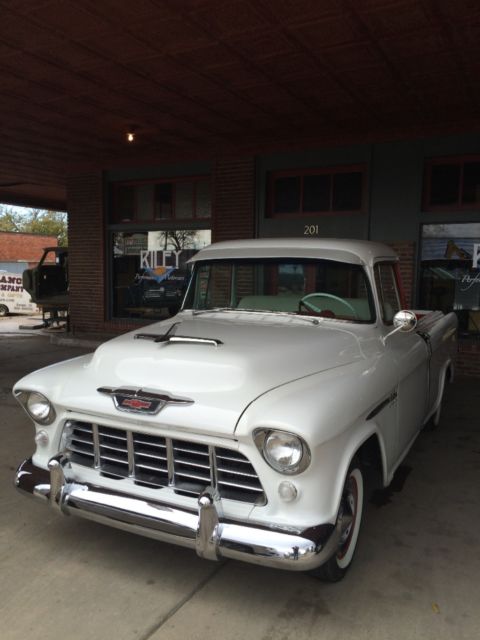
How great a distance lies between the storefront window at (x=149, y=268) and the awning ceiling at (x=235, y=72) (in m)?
1.84

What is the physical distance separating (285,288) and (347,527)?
192 centimetres

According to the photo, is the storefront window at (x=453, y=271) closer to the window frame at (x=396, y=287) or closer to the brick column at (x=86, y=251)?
the window frame at (x=396, y=287)

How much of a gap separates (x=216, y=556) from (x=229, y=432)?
55cm

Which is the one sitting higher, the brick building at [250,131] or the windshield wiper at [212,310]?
the brick building at [250,131]

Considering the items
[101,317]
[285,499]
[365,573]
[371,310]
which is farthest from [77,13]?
[101,317]

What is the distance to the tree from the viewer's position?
2069 inches

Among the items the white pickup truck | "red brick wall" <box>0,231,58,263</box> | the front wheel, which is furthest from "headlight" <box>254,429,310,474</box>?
"red brick wall" <box>0,231,58,263</box>

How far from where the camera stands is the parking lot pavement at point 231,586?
241 centimetres

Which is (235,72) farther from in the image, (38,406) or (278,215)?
(38,406)

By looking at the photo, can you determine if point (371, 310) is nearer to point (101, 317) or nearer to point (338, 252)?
point (338, 252)

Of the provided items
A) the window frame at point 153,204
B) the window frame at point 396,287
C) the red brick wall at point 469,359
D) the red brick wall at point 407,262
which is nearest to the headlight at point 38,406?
the window frame at point 396,287

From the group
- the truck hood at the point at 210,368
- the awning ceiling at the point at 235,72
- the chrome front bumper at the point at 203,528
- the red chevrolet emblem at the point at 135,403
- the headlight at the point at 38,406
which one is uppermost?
the awning ceiling at the point at 235,72

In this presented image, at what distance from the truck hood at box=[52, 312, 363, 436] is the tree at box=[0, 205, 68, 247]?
4932 cm

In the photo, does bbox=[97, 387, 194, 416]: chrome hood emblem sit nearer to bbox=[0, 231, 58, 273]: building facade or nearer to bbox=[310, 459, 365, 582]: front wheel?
bbox=[310, 459, 365, 582]: front wheel
